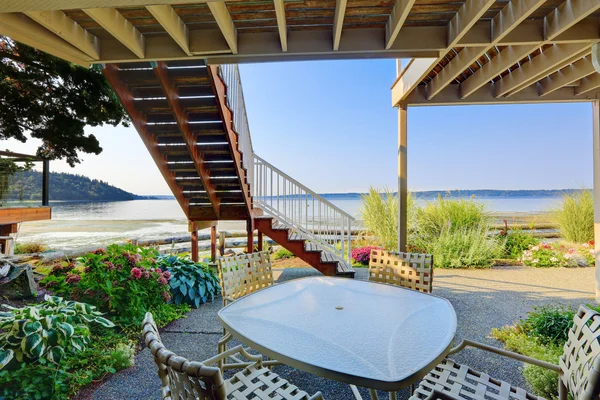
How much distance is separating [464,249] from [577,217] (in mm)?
2894

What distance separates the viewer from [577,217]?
6.43 metres

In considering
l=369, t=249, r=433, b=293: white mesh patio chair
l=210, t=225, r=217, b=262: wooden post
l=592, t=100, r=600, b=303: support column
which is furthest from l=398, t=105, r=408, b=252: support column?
l=210, t=225, r=217, b=262: wooden post

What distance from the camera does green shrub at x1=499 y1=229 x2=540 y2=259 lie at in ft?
20.4

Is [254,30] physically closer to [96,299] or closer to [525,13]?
[525,13]

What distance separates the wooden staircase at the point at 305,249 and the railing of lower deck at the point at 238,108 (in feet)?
2.67

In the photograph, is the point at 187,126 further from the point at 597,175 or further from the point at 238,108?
the point at 597,175

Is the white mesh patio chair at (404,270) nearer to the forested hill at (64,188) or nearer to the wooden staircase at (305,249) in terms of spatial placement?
the wooden staircase at (305,249)

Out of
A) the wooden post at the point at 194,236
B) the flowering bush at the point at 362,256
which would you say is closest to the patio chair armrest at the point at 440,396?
the wooden post at the point at 194,236

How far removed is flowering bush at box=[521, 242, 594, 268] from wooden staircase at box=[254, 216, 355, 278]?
3856 millimetres

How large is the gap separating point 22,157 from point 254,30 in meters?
6.68

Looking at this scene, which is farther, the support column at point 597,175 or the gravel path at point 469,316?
the support column at point 597,175

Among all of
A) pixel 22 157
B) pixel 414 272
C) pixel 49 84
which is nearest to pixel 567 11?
pixel 414 272

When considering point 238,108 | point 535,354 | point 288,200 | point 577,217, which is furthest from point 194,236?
point 577,217

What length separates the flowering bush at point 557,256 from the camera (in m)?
5.52
